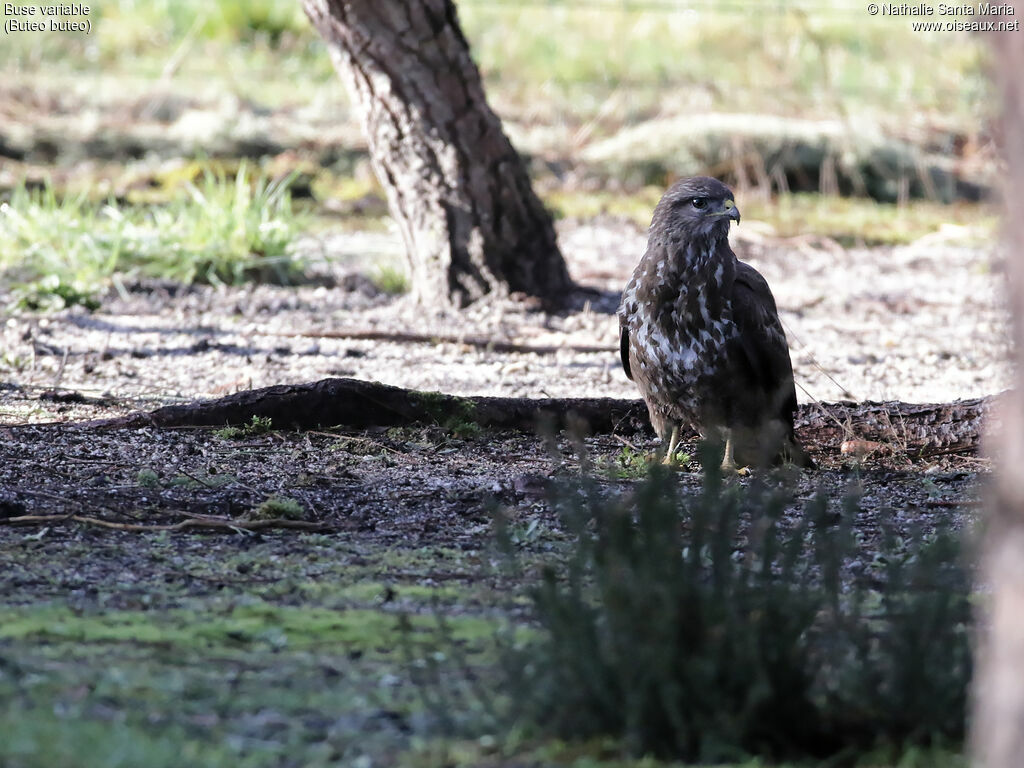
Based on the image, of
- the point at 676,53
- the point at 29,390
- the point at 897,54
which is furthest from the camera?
the point at 676,53

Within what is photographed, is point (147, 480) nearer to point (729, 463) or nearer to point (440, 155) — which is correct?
point (729, 463)

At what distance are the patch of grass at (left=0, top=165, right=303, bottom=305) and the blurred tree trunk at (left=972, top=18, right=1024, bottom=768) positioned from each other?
6.76 m

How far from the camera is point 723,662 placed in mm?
2352

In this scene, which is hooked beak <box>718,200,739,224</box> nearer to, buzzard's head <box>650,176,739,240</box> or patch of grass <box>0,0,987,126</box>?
buzzard's head <box>650,176,739,240</box>

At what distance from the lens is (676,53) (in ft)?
50.4

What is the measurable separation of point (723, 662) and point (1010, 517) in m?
0.68

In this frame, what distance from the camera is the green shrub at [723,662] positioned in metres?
2.33

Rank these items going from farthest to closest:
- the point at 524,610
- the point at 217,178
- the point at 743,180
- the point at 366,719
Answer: the point at 743,180, the point at 217,178, the point at 524,610, the point at 366,719

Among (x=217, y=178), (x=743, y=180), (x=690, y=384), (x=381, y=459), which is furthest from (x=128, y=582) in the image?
(x=743, y=180)

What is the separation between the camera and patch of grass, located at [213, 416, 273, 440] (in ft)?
16.3

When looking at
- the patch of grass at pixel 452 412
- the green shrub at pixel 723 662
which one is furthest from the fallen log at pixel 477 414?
the green shrub at pixel 723 662

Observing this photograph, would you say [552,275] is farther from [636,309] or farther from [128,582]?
[128,582]

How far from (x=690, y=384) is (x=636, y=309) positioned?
0.34 metres

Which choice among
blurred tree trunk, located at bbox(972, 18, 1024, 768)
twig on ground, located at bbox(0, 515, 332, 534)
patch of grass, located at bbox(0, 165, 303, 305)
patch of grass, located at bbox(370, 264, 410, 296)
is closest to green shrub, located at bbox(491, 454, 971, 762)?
blurred tree trunk, located at bbox(972, 18, 1024, 768)
